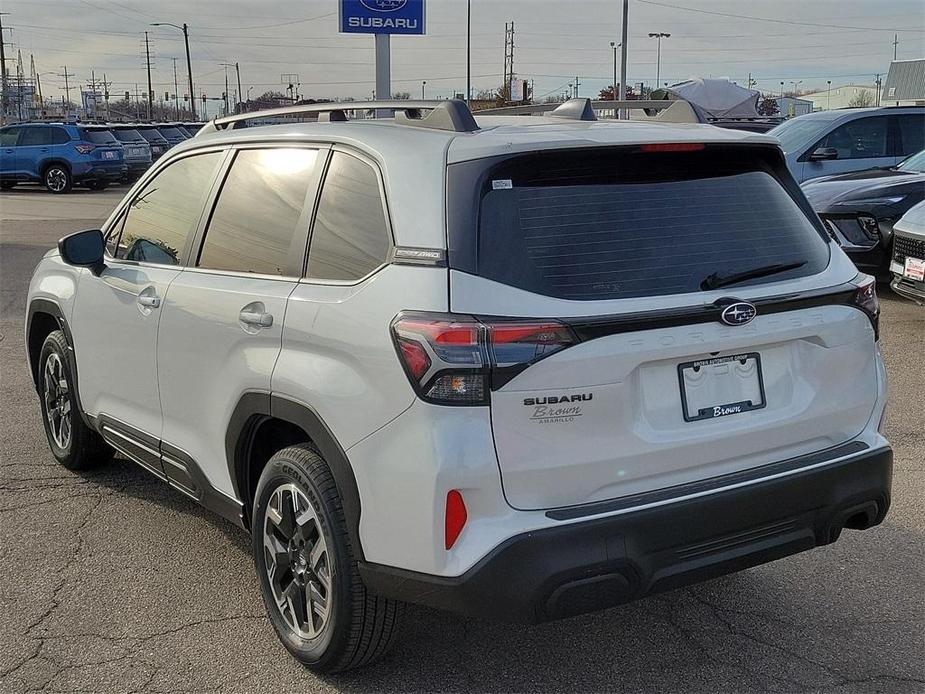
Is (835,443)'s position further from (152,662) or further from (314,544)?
(152,662)

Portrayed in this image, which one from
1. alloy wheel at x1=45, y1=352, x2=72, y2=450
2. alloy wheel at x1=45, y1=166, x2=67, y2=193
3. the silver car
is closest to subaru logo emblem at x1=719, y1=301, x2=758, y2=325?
alloy wheel at x1=45, y1=352, x2=72, y2=450

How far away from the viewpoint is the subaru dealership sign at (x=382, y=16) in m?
20.7

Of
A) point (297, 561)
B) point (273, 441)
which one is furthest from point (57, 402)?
point (297, 561)

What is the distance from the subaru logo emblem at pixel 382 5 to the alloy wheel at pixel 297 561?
1896 centimetres

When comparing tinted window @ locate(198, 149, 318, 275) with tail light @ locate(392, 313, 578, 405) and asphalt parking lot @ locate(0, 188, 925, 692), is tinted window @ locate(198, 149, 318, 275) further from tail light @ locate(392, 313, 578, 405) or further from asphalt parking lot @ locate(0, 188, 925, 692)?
asphalt parking lot @ locate(0, 188, 925, 692)

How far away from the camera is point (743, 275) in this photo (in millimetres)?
3117

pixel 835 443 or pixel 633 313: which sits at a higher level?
pixel 633 313

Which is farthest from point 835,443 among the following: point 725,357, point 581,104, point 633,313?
point 581,104

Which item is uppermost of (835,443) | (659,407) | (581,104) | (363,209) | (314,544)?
A: (581,104)

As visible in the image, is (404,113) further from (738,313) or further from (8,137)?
(8,137)

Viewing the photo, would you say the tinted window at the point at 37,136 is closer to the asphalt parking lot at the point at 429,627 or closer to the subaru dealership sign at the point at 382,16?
the subaru dealership sign at the point at 382,16

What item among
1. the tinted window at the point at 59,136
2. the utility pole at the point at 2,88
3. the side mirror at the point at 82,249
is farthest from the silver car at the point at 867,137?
the utility pole at the point at 2,88

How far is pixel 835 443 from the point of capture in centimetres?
329

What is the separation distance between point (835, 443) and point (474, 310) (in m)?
1.37
